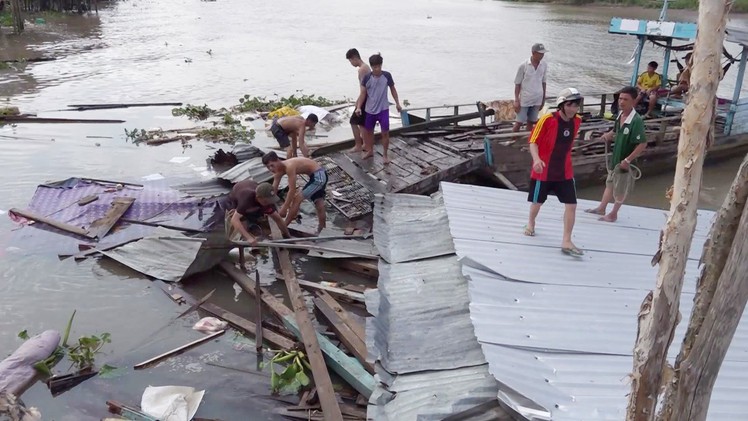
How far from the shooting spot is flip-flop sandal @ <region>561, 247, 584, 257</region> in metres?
6.48

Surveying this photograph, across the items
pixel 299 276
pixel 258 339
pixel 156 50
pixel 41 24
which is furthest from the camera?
pixel 41 24

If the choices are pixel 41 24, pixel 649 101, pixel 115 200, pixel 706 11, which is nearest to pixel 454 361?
pixel 706 11

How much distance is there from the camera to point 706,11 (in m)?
1.99

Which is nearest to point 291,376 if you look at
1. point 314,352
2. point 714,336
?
point 314,352

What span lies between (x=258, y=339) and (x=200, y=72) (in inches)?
804

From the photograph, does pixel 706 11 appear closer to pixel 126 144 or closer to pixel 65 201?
pixel 65 201

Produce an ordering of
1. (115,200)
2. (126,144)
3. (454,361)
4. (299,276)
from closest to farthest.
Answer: (454,361) → (299,276) → (115,200) → (126,144)

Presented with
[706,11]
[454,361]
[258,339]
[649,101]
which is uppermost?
[706,11]

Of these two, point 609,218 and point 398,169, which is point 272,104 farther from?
point 609,218

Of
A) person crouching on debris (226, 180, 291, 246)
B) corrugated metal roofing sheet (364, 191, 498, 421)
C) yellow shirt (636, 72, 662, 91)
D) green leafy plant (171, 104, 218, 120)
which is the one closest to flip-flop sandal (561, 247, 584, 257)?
corrugated metal roofing sheet (364, 191, 498, 421)

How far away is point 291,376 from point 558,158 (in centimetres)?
367

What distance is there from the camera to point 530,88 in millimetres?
10531

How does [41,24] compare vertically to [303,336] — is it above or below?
above

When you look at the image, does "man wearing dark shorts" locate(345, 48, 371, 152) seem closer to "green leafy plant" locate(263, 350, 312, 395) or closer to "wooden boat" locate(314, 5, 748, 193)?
"wooden boat" locate(314, 5, 748, 193)
